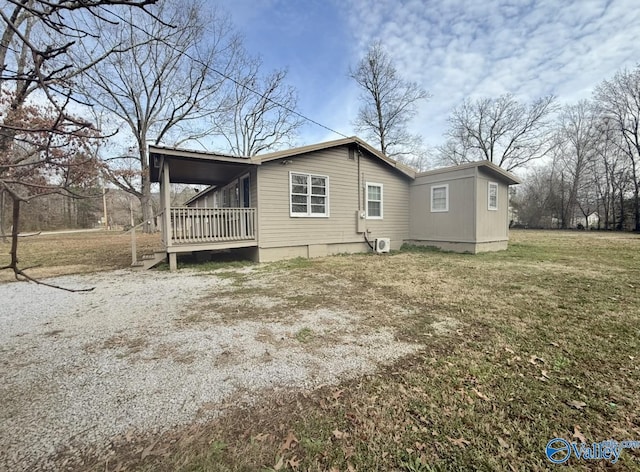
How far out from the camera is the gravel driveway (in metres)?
2.00

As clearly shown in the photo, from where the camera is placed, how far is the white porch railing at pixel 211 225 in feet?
25.2

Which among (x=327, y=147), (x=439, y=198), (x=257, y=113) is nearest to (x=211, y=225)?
(x=327, y=147)

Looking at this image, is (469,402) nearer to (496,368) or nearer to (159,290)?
(496,368)

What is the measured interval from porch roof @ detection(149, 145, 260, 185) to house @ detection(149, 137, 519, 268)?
3cm

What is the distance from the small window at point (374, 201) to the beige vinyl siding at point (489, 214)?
3474 mm

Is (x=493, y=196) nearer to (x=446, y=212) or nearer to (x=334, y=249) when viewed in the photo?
(x=446, y=212)

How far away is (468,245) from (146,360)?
10.2 m

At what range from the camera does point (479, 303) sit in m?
4.55

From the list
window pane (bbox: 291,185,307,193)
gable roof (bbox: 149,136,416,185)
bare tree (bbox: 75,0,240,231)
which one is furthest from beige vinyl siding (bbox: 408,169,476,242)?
bare tree (bbox: 75,0,240,231)

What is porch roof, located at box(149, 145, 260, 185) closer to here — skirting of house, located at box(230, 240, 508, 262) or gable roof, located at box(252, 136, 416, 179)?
gable roof, located at box(252, 136, 416, 179)

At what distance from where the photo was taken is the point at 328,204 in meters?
9.98

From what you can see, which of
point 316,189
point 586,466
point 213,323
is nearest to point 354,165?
point 316,189

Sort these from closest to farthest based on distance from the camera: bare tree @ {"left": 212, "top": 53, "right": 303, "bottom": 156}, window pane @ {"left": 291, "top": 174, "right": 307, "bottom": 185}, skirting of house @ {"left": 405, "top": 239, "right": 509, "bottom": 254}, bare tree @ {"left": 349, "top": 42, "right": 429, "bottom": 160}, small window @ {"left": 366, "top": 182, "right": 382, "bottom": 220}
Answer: window pane @ {"left": 291, "top": 174, "right": 307, "bottom": 185} → skirting of house @ {"left": 405, "top": 239, "right": 509, "bottom": 254} → small window @ {"left": 366, "top": 182, "right": 382, "bottom": 220} → bare tree @ {"left": 212, "top": 53, "right": 303, "bottom": 156} → bare tree @ {"left": 349, "top": 42, "right": 429, "bottom": 160}

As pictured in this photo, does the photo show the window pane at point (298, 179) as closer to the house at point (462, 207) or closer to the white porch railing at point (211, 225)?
the white porch railing at point (211, 225)
